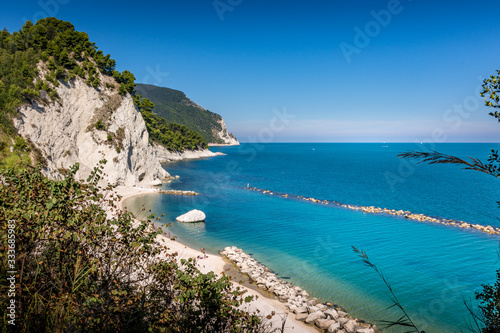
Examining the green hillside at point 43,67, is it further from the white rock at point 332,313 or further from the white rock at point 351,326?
the white rock at point 351,326

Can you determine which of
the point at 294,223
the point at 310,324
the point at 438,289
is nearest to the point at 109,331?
the point at 310,324

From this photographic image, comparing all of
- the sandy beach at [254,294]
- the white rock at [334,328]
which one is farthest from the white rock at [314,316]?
the white rock at [334,328]

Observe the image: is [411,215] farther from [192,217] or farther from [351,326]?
[192,217]

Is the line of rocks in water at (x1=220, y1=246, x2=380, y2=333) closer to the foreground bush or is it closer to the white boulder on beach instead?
the foreground bush

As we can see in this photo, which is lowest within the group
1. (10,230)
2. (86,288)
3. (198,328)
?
(198,328)

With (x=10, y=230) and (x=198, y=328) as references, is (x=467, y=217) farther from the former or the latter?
(x=10, y=230)
